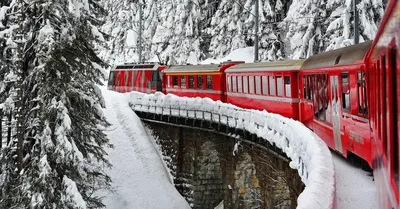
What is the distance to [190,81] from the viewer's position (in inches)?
1270

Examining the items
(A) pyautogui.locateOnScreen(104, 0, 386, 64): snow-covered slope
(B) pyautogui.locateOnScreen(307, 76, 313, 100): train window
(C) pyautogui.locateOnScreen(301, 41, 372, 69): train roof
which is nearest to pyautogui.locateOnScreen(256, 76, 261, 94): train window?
(A) pyautogui.locateOnScreen(104, 0, 386, 64): snow-covered slope

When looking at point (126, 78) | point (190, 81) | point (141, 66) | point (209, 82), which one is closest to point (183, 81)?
point (190, 81)

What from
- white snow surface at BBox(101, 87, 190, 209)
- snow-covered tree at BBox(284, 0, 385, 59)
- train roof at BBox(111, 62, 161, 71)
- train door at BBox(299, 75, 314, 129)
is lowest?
white snow surface at BBox(101, 87, 190, 209)

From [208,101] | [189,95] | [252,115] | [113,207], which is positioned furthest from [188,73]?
[252,115]

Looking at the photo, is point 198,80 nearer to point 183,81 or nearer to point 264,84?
point 183,81

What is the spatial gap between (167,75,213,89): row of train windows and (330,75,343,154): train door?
17.6 meters

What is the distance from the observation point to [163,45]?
54.9 meters

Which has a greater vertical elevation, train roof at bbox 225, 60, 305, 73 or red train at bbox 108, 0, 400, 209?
train roof at bbox 225, 60, 305, 73

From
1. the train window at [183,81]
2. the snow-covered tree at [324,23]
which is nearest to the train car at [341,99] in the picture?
the snow-covered tree at [324,23]

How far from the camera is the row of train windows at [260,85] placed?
19641mm

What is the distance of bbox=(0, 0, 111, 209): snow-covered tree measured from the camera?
16453 mm

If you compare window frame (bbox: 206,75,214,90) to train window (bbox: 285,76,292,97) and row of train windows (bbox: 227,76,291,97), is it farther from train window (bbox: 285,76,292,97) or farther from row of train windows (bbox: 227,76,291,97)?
train window (bbox: 285,76,292,97)

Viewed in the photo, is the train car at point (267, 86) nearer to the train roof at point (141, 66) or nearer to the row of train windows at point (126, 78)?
the row of train windows at point (126, 78)

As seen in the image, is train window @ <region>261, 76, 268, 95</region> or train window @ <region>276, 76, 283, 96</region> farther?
train window @ <region>261, 76, 268, 95</region>
